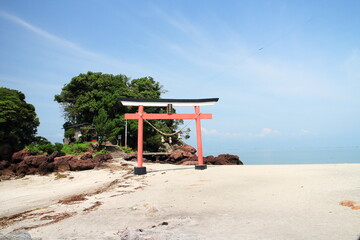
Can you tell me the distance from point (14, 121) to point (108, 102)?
13638 mm

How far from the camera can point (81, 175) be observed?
14.2 metres

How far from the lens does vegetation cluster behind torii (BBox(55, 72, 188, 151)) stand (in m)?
30.6

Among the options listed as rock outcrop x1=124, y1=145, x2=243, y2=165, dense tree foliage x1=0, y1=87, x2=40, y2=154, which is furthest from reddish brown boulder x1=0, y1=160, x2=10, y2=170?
rock outcrop x1=124, y1=145, x2=243, y2=165

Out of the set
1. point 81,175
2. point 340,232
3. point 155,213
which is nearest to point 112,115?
point 81,175

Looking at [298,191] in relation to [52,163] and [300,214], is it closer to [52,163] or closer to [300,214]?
[300,214]

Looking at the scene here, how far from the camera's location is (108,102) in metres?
31.2

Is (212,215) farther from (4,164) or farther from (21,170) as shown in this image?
(4,164)

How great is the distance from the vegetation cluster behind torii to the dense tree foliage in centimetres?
785

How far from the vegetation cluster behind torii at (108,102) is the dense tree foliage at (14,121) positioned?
7846 mm

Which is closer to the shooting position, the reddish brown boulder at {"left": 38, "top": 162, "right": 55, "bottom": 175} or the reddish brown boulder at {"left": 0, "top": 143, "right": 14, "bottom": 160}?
the reddish brown boulder at {"left": 38, "top": 162, "right": 55, "bottom": 175}

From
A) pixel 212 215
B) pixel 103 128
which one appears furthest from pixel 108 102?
pixel 212 215

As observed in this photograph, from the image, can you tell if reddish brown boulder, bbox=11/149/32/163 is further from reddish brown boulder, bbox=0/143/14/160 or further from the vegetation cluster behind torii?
the vegetation cluster behind torii

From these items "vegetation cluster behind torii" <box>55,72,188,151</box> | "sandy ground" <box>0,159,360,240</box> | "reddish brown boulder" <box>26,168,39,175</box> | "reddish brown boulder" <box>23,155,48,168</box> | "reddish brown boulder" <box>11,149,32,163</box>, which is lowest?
"sandy ground" <box>0,159,360,240</box>

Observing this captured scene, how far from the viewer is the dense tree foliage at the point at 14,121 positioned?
17.8 meters
